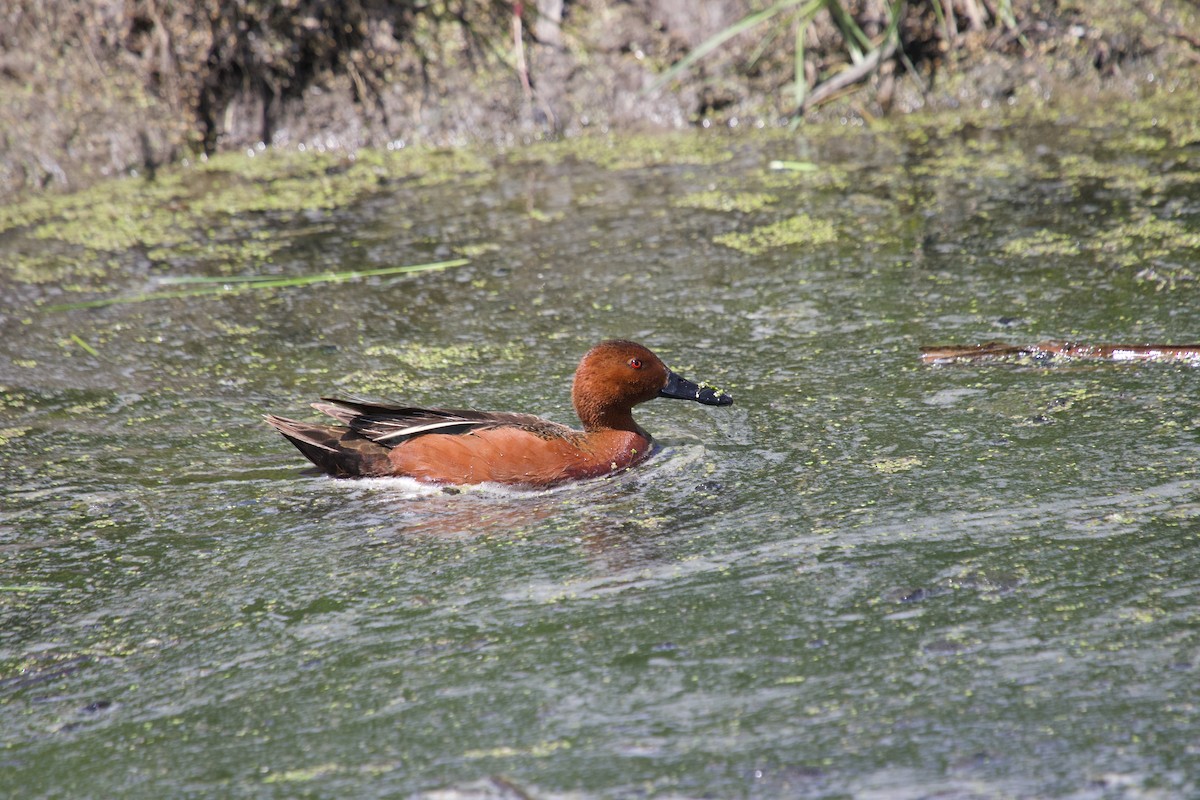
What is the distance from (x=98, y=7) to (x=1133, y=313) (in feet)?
23.3

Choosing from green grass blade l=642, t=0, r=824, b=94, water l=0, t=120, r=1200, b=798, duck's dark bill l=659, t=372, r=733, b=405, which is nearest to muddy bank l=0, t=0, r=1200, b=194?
green grass blade l=642, t=0, r=824, b=94

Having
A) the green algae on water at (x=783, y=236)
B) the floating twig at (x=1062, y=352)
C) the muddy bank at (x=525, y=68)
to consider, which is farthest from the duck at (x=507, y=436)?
the muddy bank at (x=525, y=68)

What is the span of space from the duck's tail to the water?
10 centimetres

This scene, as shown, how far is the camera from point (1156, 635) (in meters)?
3.14

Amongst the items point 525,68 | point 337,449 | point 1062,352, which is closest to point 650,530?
point 337,449

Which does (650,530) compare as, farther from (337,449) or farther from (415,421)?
(337,449)

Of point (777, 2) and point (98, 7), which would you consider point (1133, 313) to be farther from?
point (98, 7)

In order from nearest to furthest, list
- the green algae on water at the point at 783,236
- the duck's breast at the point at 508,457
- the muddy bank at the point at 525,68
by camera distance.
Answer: the duck's breast at the point at 508,457
the green algae on water at the point at 783,236
the muddy bank at the point at 525,68

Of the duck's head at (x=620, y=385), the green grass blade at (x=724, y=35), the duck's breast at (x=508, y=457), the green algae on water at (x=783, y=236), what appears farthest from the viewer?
the green grass blade at (x=724, y=35)

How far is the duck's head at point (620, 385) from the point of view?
4.73 metres

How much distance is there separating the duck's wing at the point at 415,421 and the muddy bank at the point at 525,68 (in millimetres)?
4999

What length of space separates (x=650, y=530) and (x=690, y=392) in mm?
905

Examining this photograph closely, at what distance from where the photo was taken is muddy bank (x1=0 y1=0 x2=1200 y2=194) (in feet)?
29.5

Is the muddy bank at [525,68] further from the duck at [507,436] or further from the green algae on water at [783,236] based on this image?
the duck at [507,436]
